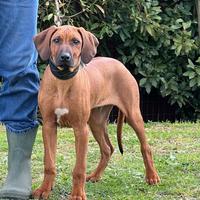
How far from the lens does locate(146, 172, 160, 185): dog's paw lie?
15.3ft

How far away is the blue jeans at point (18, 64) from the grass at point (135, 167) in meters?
0.59

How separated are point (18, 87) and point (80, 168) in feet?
2.18

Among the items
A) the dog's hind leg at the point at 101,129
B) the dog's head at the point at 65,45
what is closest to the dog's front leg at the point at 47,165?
the dog's head at the point at 65,45

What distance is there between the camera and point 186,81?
8.77 metres

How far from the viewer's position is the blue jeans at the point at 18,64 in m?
4.15

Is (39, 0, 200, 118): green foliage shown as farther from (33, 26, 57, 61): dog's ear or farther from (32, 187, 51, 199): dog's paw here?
(32, 187, 51, 199): dog's paw

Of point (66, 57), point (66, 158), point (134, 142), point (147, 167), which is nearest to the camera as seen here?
point (66, 57)

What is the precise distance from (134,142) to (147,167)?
1.50 metres

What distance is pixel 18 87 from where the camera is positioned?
4199 millimetres

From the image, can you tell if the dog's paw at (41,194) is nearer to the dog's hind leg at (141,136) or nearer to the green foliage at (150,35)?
the dog's hind leg at (141,136)

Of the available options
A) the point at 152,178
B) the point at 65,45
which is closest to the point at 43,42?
the point at 65,45

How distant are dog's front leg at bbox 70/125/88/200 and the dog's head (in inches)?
17.0

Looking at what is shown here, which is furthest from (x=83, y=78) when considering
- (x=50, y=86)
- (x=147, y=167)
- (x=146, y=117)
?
(x=146, y=117)

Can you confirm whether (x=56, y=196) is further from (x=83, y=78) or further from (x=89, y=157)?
(x=89, y=157)
